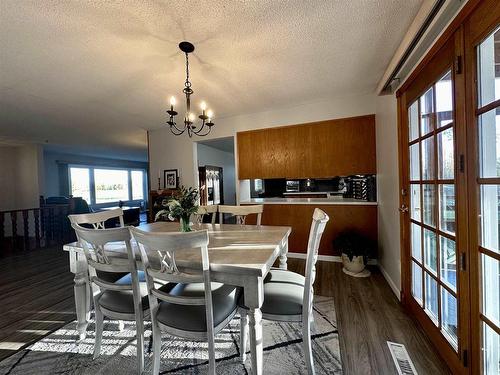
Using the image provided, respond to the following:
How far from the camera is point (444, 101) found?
4.82 ft

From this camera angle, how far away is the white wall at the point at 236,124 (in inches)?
131

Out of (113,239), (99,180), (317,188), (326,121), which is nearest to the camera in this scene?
(113,239)

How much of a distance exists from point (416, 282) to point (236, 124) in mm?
3370

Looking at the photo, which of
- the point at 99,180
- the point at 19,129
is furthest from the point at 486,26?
the point at 99,180

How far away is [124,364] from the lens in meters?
1.51

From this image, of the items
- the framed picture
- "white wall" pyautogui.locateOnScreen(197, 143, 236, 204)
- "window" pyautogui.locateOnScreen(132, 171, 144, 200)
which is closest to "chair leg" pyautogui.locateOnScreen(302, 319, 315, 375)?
the framed picture

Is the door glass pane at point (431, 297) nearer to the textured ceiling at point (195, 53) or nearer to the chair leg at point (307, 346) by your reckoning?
the chair leg at point (307, 346)

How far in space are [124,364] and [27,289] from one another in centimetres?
216

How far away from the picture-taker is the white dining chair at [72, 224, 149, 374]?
50.8 inches

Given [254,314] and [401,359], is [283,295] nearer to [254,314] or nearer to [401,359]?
[254,314]

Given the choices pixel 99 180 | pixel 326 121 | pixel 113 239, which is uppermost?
pixel 326 121

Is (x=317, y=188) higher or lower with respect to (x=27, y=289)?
higher

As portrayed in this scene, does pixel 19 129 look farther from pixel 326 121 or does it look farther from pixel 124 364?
pixel 326 121

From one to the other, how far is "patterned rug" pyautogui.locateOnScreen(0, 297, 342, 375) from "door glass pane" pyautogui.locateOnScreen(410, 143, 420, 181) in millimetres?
1449
